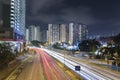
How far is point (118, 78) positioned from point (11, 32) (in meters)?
98.2

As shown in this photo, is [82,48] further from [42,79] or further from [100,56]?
[42,79]

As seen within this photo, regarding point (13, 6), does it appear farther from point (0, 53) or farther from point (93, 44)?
point (0, 53)

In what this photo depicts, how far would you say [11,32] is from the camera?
14675 cm

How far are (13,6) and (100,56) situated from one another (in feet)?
302

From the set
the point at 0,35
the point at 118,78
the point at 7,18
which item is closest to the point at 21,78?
the point at 118,78

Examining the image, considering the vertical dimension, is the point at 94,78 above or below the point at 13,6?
below

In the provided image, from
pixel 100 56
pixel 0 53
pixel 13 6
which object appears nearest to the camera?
pixel 0 53

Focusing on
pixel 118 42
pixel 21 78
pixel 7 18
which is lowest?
pixel 21 78

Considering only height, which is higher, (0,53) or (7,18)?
(7,18)

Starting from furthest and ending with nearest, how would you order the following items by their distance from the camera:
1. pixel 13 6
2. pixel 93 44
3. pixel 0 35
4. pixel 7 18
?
pixel 13 6
pixel 7 18
pixel 93 44
pixel 0 35

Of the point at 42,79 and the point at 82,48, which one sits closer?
the point at 42,79

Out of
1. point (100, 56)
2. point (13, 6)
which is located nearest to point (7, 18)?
point (13, 6)

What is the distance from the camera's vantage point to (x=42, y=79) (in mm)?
55656

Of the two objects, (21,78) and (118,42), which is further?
(118,42)
